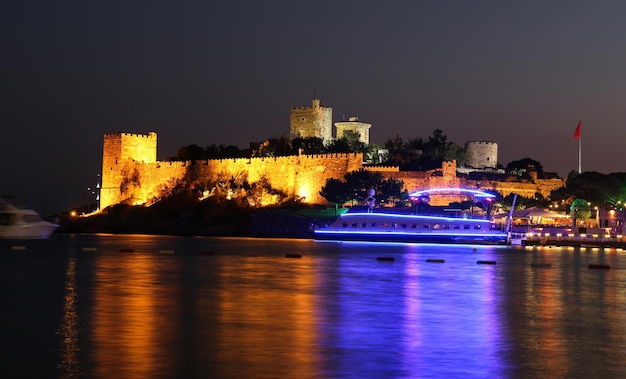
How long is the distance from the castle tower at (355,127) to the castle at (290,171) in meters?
0.15

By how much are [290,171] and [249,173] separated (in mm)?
4532

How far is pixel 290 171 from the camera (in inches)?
2702

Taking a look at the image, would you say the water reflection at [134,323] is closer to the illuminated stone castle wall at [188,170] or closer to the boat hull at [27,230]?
the boat hull at [27,230]

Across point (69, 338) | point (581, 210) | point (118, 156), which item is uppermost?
point (118, 156)

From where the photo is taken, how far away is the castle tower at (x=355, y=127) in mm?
86250

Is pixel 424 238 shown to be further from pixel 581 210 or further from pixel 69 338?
pixel 69 338

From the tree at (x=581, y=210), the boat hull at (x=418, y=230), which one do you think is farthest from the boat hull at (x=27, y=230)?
the tree at (x=581, y=210)

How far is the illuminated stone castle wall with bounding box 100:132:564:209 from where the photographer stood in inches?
2571

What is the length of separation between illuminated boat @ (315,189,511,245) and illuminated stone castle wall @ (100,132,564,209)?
15.7 m

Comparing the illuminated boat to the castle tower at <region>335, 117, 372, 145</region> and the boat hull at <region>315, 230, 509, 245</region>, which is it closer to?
the boat hull at <region>315, 230, 509, 245</region>

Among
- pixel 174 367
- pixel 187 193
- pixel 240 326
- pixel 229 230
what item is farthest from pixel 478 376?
pixel 187 193

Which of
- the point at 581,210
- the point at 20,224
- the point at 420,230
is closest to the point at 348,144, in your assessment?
the point at 581,210

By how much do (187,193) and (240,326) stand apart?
211ft

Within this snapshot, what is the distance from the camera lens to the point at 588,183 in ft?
220
